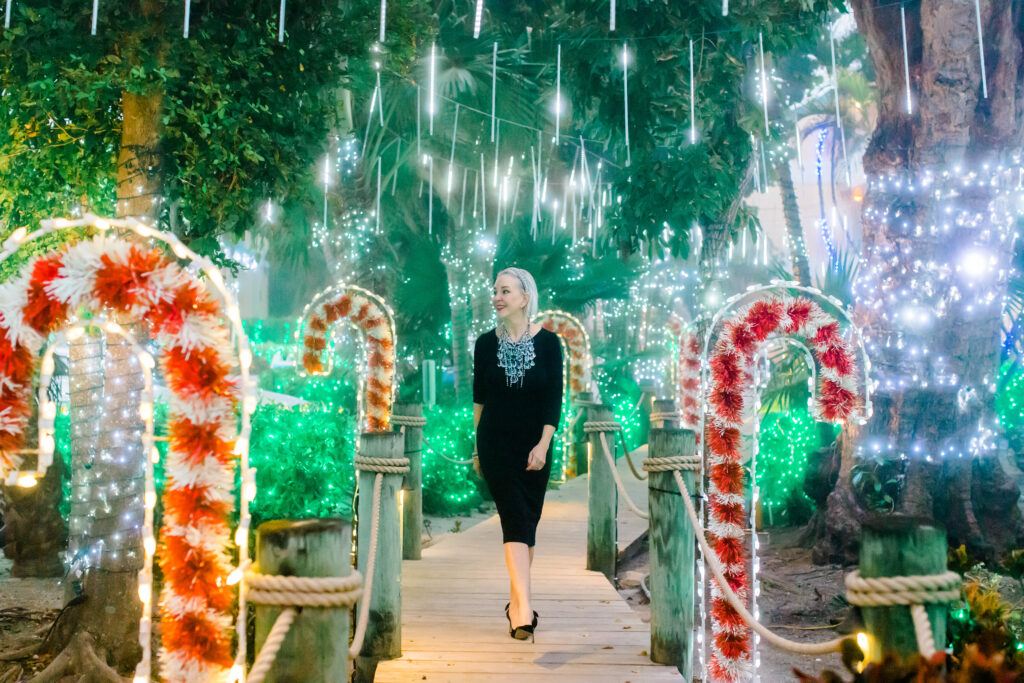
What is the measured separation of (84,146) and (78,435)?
1.96m

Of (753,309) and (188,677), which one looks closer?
(188,677)

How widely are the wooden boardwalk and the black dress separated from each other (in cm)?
64

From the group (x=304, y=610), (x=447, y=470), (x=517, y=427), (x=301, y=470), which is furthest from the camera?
(x=447, y=470)

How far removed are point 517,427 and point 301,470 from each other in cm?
364

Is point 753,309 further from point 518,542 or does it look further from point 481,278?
point 481,278

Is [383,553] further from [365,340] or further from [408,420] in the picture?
[365,340]

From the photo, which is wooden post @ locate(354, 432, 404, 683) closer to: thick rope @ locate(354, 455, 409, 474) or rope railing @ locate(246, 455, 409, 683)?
thick rope @ locate(354, 455, 409, 474)

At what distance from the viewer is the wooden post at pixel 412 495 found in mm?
7348

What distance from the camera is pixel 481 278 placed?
14.0m

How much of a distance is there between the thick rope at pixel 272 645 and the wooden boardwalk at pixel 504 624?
2.03 m

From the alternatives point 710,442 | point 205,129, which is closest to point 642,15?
point 205,129

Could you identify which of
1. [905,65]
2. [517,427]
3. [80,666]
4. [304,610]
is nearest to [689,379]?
[905,65]

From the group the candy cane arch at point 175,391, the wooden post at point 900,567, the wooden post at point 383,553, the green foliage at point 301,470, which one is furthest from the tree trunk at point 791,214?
the candy cane arch at point 175,391

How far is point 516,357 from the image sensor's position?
4.91 m
